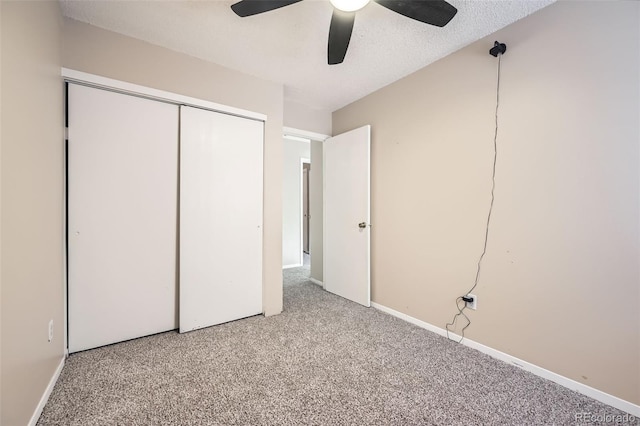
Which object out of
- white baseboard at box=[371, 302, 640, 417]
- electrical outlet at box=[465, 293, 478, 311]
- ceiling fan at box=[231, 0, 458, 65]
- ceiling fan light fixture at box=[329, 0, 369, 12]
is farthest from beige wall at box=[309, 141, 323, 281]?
ceiling fan light fixture at box=[329, 0, 369, 12]

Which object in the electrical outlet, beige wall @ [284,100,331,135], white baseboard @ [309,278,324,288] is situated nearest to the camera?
the electrical outlet

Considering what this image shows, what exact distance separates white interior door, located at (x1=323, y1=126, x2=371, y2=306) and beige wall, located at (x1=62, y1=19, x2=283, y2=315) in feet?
2.77

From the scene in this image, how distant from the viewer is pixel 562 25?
1.65 metres

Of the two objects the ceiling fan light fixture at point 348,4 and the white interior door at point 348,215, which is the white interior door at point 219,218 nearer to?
the white interior door at point 348,215

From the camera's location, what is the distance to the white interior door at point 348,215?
294 cm

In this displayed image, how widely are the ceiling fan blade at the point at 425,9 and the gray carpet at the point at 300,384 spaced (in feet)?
7.19

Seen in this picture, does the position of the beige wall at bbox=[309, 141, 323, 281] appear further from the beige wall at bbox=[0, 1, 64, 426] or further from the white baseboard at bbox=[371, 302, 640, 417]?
the beige wall at bbox=[0, 1, 64, 426]

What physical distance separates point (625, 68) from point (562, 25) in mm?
464

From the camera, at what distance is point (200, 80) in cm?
232

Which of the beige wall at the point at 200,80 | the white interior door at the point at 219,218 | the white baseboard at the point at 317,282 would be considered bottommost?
the white baseboard at the point at 317,282

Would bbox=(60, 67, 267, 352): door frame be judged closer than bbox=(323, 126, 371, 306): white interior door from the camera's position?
Yes

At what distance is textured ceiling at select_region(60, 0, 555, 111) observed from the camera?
1.73 metres

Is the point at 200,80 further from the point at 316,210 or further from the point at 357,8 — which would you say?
the point at 316,210

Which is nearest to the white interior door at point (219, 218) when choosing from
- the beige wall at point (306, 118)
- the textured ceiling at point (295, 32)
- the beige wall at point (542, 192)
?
the textured ceiling at point (295, 32)
